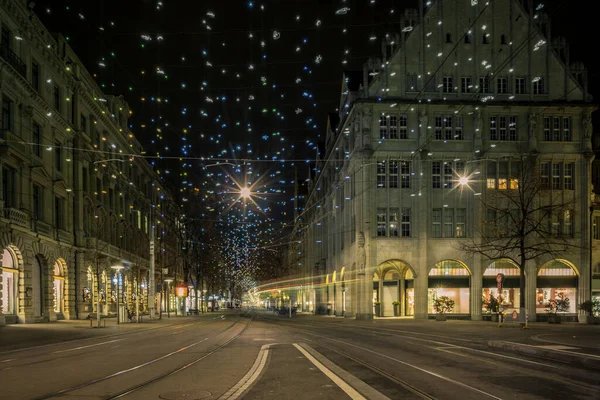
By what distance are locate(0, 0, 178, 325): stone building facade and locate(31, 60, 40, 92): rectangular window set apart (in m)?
0.06

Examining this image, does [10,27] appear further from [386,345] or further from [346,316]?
[346,316]

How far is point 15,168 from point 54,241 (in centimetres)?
726

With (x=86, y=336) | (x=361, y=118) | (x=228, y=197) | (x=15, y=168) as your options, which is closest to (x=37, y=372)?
(x=86, y=336)

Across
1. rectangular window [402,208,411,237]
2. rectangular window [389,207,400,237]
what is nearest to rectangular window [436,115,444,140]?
rectangular window [402,208,411,237]

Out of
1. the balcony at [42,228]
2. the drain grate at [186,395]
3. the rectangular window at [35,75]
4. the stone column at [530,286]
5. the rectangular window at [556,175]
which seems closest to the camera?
the drain grate at [186,395]

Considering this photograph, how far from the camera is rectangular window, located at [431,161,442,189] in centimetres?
4662

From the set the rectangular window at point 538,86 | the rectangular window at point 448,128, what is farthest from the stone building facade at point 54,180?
the rectangular window at point 538,86

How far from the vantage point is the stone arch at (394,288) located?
50.9 metres

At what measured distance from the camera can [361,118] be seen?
46469mm

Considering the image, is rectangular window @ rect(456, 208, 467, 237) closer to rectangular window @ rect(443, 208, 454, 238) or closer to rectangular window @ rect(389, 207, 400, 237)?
rectangular window @ rect(443, 208, 454, 238)

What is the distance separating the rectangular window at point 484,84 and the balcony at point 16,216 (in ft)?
114

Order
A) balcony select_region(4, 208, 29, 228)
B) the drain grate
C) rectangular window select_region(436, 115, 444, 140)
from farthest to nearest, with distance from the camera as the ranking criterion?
rectangular window select_region(436, 115, 444, 140)
balcony select_region(4, 208, 29, 228)
the drain grate

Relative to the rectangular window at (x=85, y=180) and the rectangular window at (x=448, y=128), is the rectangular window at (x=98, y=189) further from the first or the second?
the rectangular window at (x=448, y=128)

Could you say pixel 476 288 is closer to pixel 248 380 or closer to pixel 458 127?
pixel 458 127
